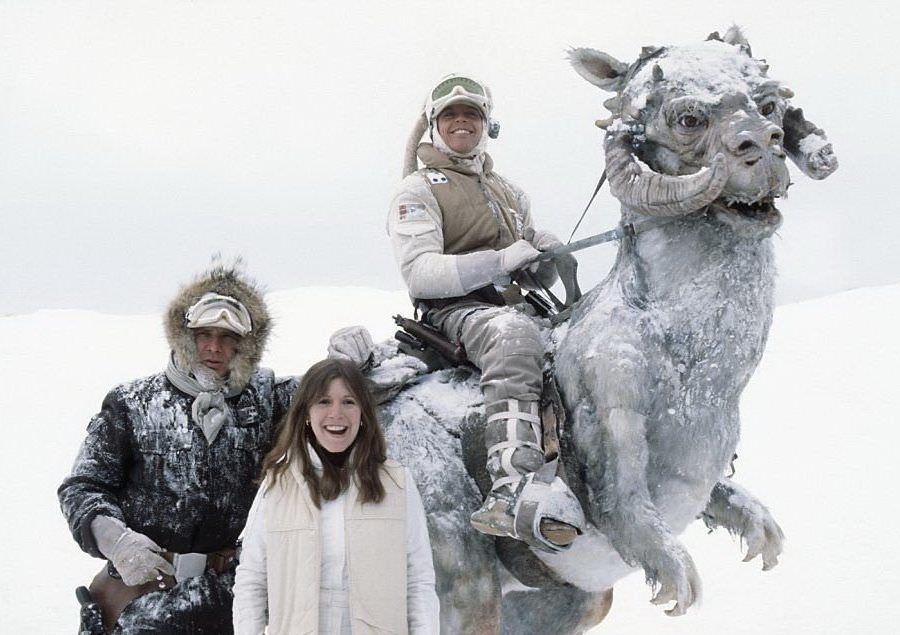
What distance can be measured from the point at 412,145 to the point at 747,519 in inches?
73.3

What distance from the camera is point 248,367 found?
3990 mm

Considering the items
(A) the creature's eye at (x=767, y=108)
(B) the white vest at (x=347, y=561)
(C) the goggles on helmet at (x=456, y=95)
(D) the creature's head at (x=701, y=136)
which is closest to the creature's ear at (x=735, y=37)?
(D) the creature's head at (x=701, y=136)

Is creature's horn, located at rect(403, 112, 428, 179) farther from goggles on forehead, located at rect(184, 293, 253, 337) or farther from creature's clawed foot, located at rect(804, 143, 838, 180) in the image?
creature's clawed foot, located at rect(804, 143, 838, 180)

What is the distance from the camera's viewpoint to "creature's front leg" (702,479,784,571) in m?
3.87

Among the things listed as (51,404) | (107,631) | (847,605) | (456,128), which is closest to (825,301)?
(847,605)

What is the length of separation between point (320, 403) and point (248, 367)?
104 centimetres

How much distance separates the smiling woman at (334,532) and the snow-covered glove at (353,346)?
87 cm

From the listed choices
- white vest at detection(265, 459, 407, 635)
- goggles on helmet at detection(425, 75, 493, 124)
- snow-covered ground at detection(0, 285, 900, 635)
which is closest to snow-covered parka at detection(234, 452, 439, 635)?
white vest at detection(265, 459, 407, 635)

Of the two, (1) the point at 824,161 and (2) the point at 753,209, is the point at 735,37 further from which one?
(2) the point at 753,209

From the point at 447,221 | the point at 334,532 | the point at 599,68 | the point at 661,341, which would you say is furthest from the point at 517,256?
the point at 334,532

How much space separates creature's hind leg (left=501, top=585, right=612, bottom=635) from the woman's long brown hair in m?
1.33

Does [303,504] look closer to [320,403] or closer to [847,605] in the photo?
[320,403]

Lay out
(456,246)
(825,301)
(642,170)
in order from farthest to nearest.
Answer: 1. (825,301)
2. (456,246)
3. (642,170)

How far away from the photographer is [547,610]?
4195 mm
